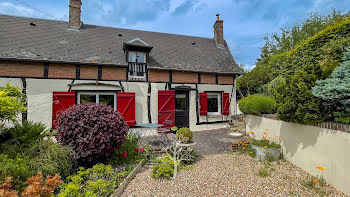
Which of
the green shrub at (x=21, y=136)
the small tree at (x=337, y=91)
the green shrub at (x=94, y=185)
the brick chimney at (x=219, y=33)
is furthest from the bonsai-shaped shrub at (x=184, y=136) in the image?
the brick chimney at (x=219, y=33)

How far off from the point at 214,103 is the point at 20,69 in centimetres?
865

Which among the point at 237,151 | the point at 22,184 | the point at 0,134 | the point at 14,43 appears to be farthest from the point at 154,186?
the point at 14,43

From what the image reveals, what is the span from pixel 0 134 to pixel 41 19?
803cm

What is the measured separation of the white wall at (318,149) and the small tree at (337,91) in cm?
43

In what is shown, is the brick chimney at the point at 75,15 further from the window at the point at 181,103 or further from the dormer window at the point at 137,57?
the window at the point at 181,103

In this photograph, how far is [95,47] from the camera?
7.55m

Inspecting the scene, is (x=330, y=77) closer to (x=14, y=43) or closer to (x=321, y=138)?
(x=321, y=138)

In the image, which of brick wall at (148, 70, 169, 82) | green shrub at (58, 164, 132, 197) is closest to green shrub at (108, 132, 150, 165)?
green shrub at (58, 164, 132, 197)

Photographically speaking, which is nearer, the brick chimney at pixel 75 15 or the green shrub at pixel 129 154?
the green shrub at pixel 129 154

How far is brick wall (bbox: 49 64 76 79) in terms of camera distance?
6105 mm

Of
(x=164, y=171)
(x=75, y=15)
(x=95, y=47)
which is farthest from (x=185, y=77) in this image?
(x=75, y=15)

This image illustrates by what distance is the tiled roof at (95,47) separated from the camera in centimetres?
633

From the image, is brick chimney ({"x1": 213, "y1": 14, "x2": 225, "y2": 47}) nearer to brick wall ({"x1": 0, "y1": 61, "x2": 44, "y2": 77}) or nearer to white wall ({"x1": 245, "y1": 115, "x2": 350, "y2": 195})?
white wall ({"x1": 245, "y1": 115, "x2": 350, "y2": 195})

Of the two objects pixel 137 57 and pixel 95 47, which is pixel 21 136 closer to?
pixel 137 57
